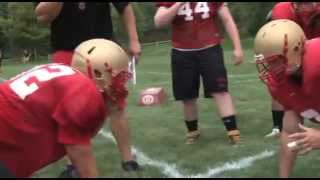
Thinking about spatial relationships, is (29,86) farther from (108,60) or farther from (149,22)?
(149,22)

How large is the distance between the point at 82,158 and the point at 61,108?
10.9 inches

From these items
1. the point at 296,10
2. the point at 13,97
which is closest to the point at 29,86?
the point at 13,97

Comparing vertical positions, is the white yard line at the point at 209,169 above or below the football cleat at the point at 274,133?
above

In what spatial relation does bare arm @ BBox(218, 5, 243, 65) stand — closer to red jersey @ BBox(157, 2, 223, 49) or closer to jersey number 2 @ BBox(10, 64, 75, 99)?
red jersey @ BBox(157, 2, 223, 49)

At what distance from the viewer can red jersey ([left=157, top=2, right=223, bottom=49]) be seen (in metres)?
5.36

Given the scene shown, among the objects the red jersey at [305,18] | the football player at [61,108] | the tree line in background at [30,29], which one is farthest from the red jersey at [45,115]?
the tree line in background at [30,29]

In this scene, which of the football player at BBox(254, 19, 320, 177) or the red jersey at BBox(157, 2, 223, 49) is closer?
the football player at BBox(254, 19, 320, 177)

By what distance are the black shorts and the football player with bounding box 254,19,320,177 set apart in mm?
1548

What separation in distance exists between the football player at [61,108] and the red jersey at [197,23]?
1949 millimetres

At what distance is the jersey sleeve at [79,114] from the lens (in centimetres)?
311

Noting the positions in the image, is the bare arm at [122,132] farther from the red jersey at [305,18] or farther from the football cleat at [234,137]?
the red jersey at [305,18]

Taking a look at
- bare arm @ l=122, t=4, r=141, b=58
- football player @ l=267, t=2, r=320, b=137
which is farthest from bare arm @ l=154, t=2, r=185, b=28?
football player @ l=267, t=2, r=320, b=137

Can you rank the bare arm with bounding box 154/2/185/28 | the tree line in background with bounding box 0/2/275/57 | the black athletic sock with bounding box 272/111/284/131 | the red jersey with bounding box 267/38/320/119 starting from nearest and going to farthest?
the red jersey with bounding box 267/38/320/119 < the bare arm with bounding box 154/2/185/28 < the black athletic sock with bounding box 272/111/284/131 < the tree line in background with bounding box 0/2/275/57

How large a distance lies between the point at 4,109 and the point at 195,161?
182 centimetres
